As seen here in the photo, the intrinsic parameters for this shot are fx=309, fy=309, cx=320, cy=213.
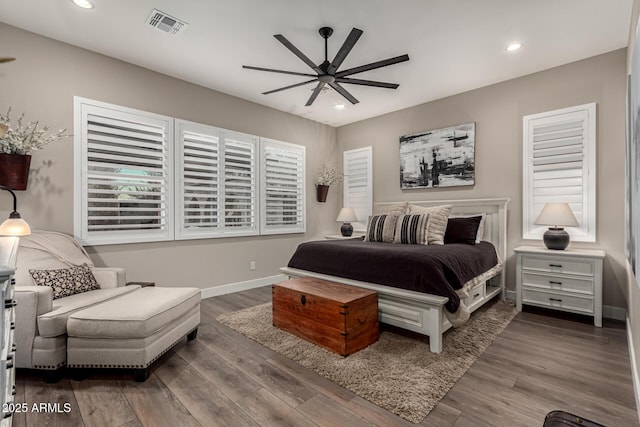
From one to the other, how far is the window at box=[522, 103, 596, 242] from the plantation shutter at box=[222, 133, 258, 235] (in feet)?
12.0

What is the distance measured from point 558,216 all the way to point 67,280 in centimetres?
472

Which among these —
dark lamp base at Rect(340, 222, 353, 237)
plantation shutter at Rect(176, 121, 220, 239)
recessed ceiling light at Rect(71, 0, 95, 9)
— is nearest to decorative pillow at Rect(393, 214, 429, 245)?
dark lamp base at Rect(340, 222, 353, 237)

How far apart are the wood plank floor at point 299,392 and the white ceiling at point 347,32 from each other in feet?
9.36

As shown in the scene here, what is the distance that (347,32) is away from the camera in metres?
2.92

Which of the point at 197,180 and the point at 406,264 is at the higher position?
the point at 197,180

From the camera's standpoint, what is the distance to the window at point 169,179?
128 inches

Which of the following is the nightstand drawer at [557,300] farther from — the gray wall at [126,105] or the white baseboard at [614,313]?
the gray wall at [126,105]

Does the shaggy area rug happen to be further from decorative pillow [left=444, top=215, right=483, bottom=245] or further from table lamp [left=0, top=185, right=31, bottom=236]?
table lamp [left=0, top=185, right=31, bottom=236]

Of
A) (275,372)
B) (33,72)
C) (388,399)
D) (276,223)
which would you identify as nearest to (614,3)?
(388,399)

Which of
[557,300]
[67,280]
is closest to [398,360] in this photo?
[557,300]

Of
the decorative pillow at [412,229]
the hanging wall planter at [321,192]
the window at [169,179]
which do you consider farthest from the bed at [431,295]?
the hanging wall planter at [321,192]

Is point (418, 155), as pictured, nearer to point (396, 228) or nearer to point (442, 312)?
point (396, 228)

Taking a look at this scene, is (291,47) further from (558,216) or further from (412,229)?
(558,216)

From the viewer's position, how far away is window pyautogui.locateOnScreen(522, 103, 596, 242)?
11.1ft
